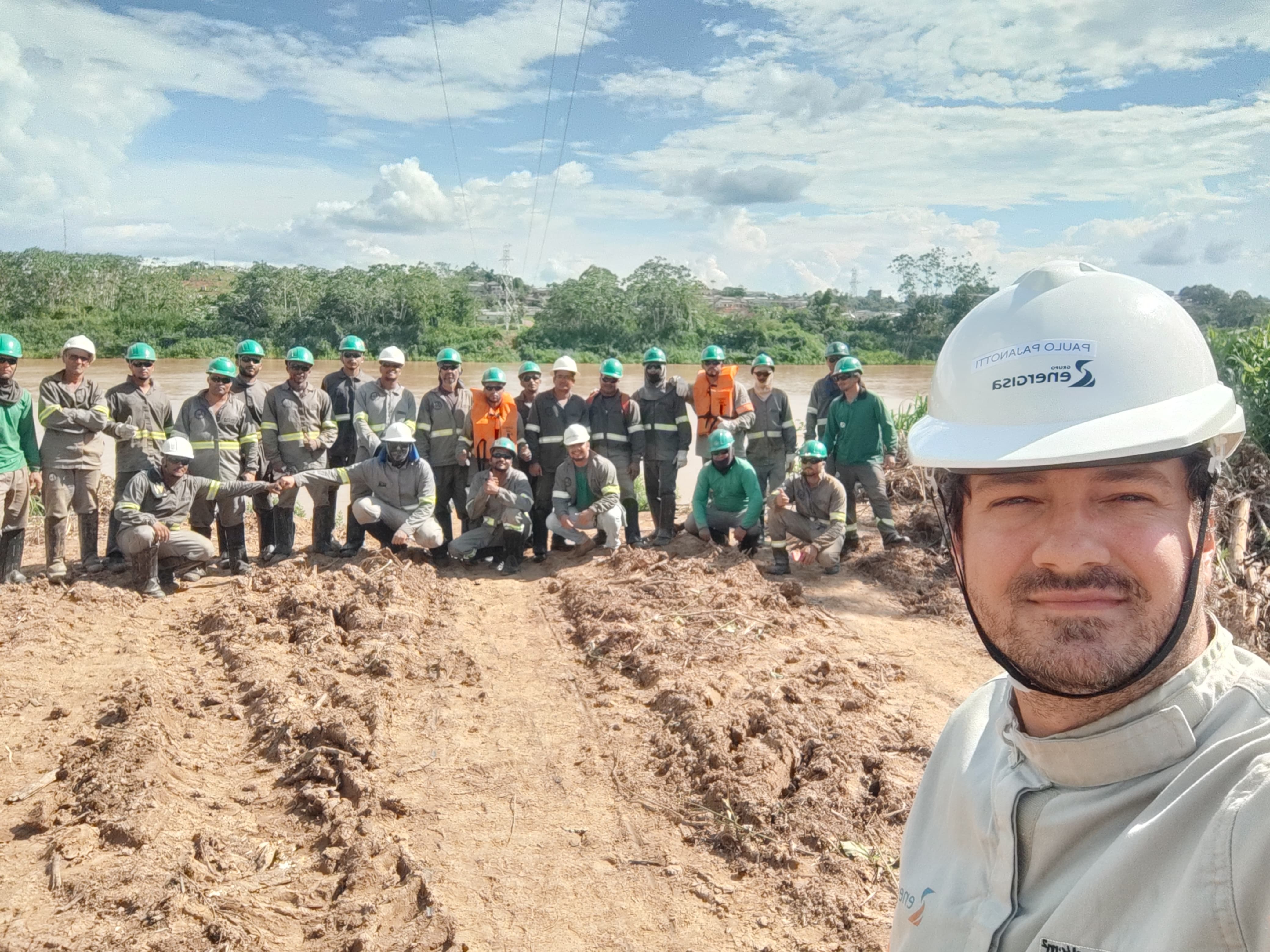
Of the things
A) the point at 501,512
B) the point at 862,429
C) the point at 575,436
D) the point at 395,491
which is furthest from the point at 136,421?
the point at 862,429

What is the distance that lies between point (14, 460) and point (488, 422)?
3964mm

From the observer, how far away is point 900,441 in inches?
513

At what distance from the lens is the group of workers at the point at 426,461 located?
778 cm

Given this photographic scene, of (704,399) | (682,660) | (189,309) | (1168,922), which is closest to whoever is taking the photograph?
(1168,922)

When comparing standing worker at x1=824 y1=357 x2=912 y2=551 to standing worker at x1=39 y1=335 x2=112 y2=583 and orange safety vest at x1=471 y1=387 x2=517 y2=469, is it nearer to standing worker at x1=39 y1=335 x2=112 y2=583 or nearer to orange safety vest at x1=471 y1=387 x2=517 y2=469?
orange safety vest at x1=471 y1=387 x2=517 y2=469

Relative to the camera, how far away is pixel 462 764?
482 cm

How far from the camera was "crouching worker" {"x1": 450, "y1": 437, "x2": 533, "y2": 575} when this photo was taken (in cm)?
862

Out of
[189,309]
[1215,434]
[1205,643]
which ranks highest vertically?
[189,309]

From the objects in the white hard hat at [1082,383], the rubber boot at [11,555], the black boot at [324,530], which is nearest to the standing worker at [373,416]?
the black boot at [324,530]

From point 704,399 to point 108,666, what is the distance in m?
5.85

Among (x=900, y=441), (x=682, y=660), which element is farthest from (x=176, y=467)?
(x=900, y=441)

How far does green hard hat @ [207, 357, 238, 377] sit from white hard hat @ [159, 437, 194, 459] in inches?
27.5

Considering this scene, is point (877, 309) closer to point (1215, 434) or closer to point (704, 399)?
point (704, 399)

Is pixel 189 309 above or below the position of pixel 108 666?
above
